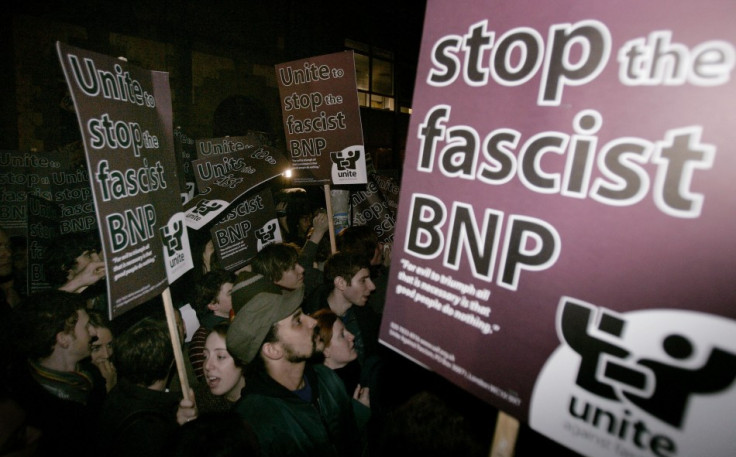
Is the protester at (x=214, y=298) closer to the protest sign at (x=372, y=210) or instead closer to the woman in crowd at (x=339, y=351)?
the woman in crowd at (x=339, y=351)

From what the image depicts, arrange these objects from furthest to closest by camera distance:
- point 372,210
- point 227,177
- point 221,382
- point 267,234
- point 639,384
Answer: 1. point 372,210
2. point 267,234
3. point 227,177
4. point 221,382
5. point 639,384

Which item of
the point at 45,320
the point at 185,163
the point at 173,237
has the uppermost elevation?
the point at 185,163

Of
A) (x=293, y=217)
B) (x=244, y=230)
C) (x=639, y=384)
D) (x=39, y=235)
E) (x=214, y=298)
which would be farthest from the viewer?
(x=293, y=217)

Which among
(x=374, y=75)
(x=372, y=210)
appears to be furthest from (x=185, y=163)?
(x=374, y=75)

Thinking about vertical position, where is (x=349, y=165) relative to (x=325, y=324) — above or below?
above

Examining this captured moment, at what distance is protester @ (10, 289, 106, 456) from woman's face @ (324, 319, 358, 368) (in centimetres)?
→ 159

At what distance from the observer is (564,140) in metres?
1.10

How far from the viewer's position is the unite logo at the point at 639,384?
35.1 inches

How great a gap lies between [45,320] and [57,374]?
1.14 feet

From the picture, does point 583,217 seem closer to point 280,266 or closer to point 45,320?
point 45,320

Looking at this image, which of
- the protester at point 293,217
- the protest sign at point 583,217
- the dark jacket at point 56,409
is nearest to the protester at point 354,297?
the dark jacket at point 56,409

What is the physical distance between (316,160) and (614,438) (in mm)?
3933

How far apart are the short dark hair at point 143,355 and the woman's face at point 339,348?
1.12 metres

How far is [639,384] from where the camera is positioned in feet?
3.27
